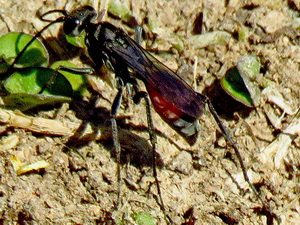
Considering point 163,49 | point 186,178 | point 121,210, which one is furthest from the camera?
point 163,49

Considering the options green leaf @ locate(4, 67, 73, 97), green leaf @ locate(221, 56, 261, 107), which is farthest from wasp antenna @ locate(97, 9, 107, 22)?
green leaf @ locate(221, 56, 261, 107)

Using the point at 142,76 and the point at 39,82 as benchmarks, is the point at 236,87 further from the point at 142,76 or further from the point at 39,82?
the point at 39,82

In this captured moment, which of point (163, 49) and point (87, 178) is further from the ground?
point (163, 49)

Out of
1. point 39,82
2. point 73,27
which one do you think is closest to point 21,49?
point 39,82

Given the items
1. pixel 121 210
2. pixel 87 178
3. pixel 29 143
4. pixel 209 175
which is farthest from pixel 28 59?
pixel 209 175

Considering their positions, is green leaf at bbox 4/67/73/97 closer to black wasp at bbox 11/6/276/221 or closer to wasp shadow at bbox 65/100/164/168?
wasp shadow at bbox 65/100/164/168

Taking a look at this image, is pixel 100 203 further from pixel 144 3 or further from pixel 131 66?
pixel 144 3
